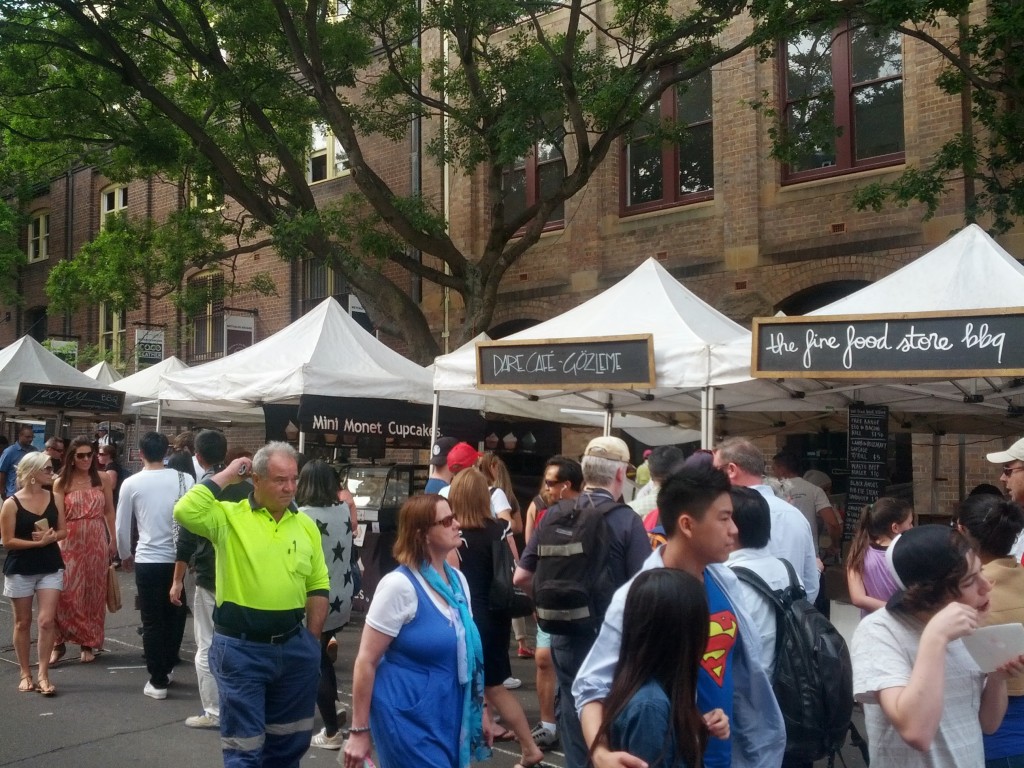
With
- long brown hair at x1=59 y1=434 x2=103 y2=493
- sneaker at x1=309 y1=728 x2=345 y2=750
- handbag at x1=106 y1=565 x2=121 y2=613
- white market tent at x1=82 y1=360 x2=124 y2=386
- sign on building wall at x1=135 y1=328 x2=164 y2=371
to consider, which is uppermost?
sign on building wall at x1=135 y1=328 x2=164 y2=371

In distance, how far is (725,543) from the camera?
334 centimetres

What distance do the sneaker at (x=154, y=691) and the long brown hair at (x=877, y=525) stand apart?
5.00 meters

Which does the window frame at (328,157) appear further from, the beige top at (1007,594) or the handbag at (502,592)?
the beige top at (1007,594)

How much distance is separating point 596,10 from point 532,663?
Answer: 10.8 meters

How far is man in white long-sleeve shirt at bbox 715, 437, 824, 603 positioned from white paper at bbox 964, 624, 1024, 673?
66.8 inches

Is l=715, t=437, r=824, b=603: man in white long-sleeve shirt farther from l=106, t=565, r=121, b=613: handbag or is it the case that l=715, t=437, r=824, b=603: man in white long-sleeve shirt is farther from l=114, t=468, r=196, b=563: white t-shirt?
l=106, t=565, r=121, b=613: handbag

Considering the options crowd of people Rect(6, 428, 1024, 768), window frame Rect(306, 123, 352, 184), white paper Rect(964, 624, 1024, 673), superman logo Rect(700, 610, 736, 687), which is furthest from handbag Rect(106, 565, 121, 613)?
window frame Rect(306, 123, 352, 184)

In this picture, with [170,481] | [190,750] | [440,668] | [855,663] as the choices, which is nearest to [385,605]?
[440,668]

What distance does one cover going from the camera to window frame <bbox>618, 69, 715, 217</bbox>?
15609mm

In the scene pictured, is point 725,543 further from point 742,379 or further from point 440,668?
point 742,379

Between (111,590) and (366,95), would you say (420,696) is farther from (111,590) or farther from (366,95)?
(366,95)

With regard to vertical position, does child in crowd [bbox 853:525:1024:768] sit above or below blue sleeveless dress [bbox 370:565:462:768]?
above

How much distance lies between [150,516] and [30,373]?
10.2m

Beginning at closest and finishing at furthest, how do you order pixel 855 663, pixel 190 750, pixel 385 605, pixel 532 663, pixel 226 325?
pixel 855 663, pixel 385 605, pixel 190 750, pixel 532 663, pixel 226 325
